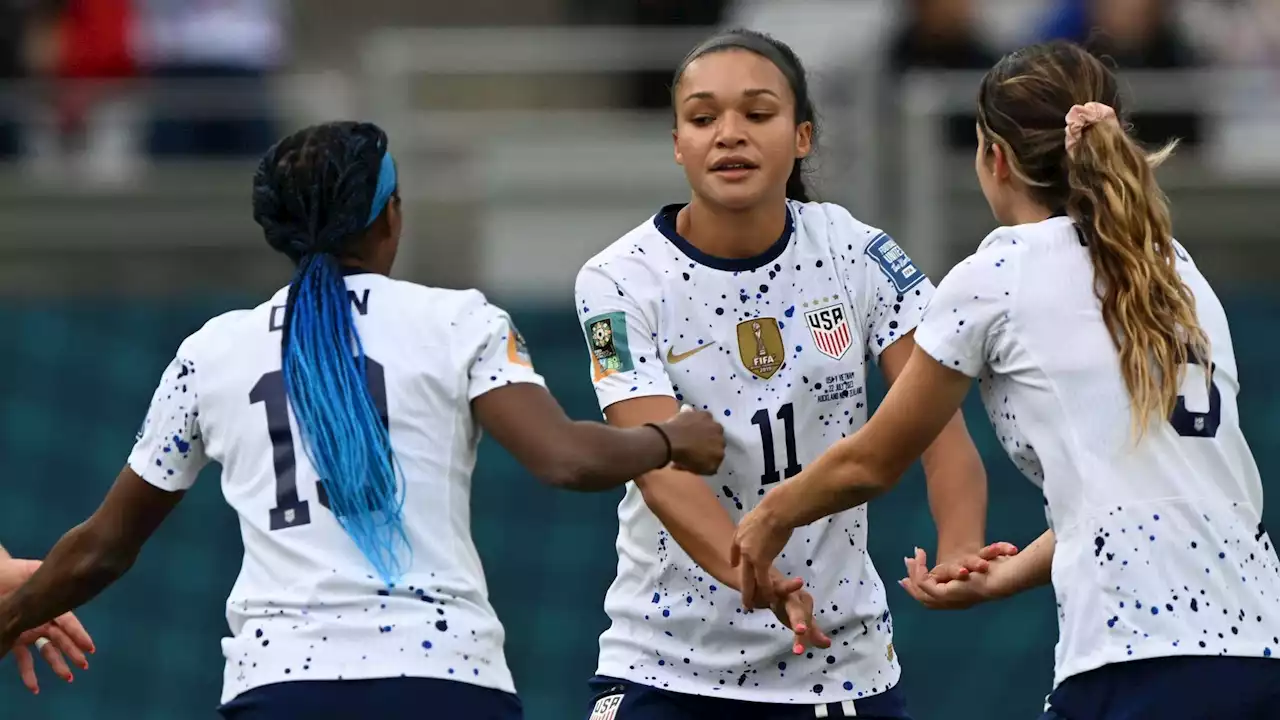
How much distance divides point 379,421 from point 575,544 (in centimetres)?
513

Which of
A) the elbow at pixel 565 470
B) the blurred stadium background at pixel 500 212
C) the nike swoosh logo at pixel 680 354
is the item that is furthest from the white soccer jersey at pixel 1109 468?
the blurred stadium background at pixel 500 212

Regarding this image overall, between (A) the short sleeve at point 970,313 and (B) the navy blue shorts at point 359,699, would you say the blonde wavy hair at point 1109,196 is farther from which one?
(B) the navy blue shorts at point 359,699

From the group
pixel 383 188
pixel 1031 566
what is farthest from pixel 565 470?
pixel 1031 566

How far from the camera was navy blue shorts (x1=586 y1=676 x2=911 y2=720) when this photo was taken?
481cm

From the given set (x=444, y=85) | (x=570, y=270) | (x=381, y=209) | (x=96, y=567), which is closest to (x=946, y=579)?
(x=381, y=209)

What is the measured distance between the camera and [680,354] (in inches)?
193

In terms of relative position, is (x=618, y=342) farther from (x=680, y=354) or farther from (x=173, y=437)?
(x=173, y=437)

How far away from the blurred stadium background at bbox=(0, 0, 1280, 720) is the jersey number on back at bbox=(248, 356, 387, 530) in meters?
4.74

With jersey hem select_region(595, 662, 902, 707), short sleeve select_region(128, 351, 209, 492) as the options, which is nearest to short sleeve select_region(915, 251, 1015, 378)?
jersey hem select_region(595, 662, 902, 707)

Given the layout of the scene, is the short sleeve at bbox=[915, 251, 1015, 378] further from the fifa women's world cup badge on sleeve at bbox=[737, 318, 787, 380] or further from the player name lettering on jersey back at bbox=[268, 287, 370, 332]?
the player name lettering on jersey back at bbox=[268, 287, 370, 332]

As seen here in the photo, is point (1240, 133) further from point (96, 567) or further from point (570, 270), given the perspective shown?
point (96, 567)

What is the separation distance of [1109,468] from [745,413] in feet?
3.38

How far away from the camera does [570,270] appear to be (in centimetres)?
961

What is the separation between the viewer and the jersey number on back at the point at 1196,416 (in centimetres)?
403
